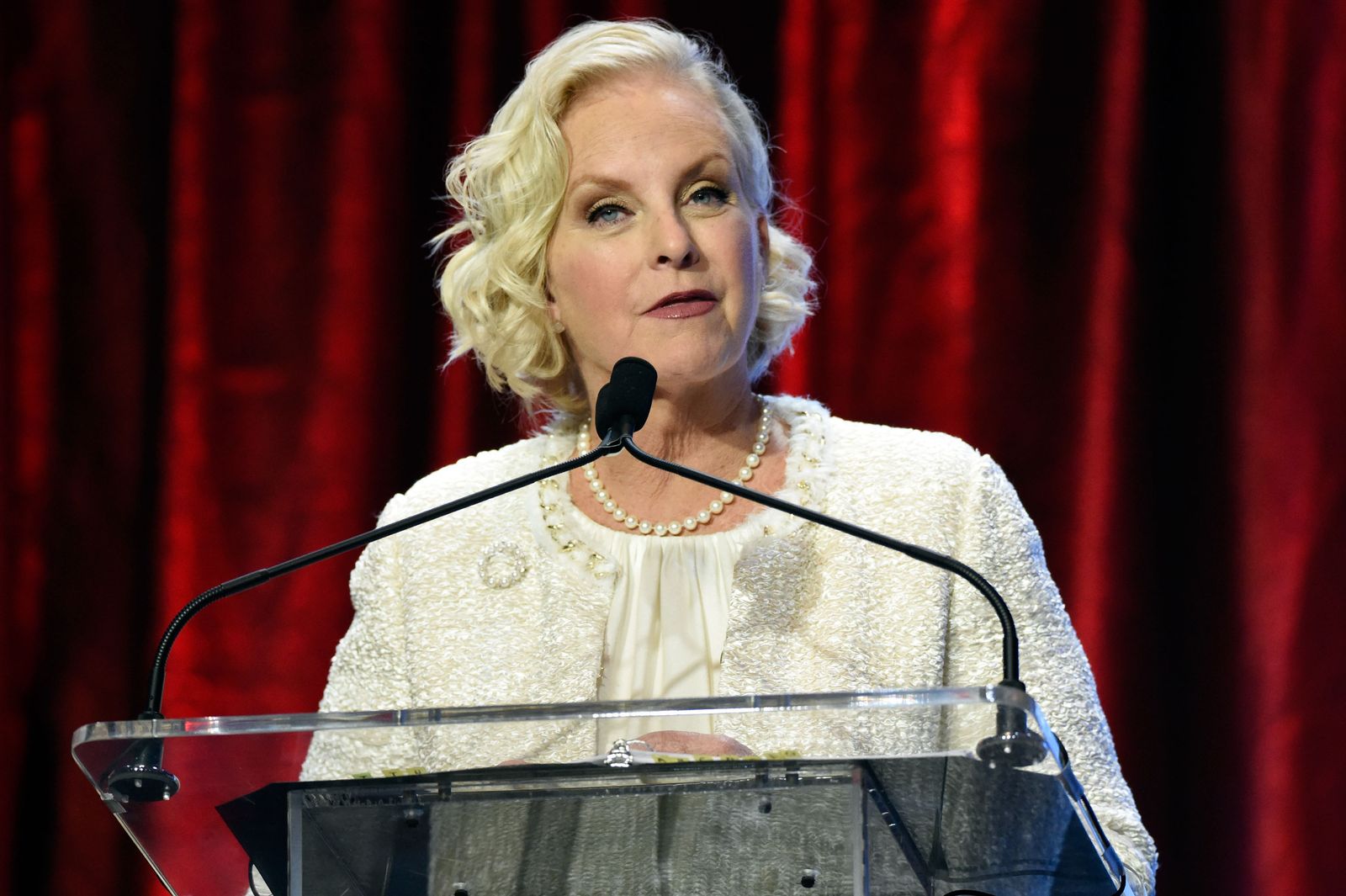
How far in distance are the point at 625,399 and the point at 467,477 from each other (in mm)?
815

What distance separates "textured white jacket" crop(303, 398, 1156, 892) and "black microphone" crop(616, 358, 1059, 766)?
51 cm

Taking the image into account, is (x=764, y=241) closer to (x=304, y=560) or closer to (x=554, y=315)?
(x=554, y=315)

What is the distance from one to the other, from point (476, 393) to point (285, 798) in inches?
70.2

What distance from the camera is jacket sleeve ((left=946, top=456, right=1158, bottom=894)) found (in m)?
1.76

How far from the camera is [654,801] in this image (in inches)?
43.7

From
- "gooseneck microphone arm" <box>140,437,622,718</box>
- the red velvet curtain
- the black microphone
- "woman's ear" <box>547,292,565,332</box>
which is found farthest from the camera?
the red velvet curtain

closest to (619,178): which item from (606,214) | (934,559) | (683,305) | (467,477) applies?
(606,214)

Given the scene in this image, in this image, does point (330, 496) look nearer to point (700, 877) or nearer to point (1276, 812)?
point (1276, 812)

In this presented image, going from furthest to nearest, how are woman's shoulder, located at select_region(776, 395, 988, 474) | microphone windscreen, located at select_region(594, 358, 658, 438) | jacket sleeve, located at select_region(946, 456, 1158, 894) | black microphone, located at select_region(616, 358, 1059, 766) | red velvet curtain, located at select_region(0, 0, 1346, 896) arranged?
red velvet curtain, located at select_region(0, 0, 1346, 896)
woman's shoulder, located at select_region(776, 395, 988, 474)
jacket sleeve, located at select_region(946, 456, 1158, 894)
microphone windscreen, located at select_region(594, 358, 658, 438)
black microphone, located at select_region(616, 358, 1059, 766)

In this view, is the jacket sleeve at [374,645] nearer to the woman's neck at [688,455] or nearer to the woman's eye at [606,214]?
the woman's neck at [688,455]

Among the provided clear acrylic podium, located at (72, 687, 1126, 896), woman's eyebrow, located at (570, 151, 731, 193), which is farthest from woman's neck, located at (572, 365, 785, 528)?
clear acrylic podium, located at (72, 687, 1126, 896)

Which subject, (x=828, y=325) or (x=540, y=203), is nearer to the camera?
(x=540, y=203)

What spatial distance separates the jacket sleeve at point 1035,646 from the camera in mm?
1764

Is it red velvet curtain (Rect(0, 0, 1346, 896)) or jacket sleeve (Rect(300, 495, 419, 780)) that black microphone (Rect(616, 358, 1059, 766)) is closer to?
jacket sleeve (Rect(300, 495, 419, 780))
